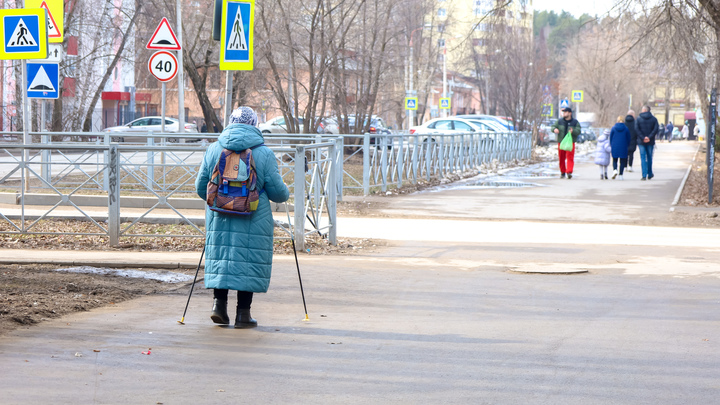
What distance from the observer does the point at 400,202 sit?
1714cm

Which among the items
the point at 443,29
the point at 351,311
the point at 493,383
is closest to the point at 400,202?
the point at 351,311

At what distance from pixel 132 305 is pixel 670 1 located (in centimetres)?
1206

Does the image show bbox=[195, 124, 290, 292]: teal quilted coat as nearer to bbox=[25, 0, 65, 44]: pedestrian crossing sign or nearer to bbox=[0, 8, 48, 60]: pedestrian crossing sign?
bbox=[0, 8, 48, 60]: pedestrian crossing sign

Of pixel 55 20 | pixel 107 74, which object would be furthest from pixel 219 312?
pixel 107 74

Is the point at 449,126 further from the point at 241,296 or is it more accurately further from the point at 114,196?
the point at 241,296

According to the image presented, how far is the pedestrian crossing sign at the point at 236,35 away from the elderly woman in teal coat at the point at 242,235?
3875mm

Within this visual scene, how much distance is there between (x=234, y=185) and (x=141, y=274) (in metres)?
2.64

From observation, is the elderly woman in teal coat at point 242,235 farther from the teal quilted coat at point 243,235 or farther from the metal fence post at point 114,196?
the metal fence post at point 114,196

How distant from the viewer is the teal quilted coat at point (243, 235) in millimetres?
6141

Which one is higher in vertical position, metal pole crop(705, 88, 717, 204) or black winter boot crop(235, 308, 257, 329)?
metal pole crop(705, 88, 717, 204)

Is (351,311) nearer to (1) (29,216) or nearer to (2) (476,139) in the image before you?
(1) (29,216)

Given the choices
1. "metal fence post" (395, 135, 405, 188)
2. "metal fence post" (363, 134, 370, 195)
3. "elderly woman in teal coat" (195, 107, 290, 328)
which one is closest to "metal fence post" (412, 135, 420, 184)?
"metal fence post" (395, 135, 405, 188)

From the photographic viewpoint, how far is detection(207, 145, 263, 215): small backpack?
6.07 meters

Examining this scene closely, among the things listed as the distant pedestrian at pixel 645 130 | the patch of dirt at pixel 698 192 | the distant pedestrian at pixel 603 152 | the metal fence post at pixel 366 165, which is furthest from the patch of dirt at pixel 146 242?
the distant pedestrian at pixel 645 130
